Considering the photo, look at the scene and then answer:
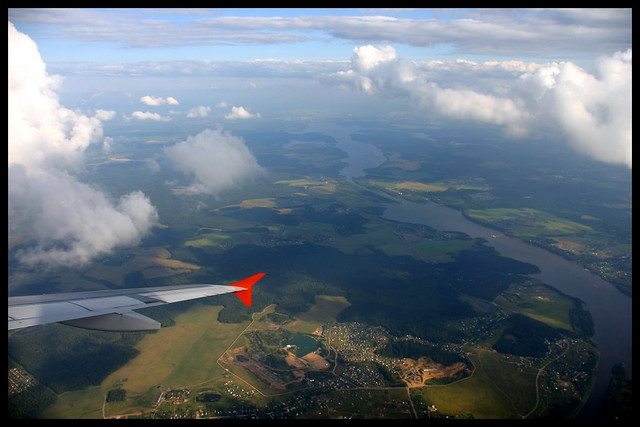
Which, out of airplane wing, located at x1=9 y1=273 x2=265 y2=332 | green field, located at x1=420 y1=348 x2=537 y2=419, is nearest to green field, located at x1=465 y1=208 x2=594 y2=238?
green field, located at x1=420 y1=348 x2=537 y2=419

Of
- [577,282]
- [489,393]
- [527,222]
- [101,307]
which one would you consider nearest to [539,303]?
[577,282]

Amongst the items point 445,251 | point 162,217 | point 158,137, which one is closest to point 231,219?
point 162,217

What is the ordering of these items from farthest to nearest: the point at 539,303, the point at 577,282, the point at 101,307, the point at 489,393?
the point at 577,282 → the point at 539,303 → the point at 489,393 → the point at 101,307

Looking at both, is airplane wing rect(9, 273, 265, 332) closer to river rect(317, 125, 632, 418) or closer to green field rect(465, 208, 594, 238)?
Result: river rect(317, 125, 632, 418)

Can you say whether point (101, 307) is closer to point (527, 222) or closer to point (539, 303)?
point (539, 303)

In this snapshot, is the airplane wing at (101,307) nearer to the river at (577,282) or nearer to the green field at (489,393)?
the green field at (489,393)

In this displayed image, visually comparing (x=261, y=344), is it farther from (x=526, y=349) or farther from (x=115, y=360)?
(x=526, y=349)

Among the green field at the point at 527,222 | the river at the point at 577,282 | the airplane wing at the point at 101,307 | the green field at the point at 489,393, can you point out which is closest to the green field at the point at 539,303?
the river at the point at 577,282
